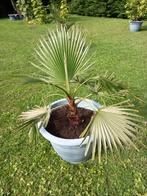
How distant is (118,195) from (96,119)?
896 millimetres

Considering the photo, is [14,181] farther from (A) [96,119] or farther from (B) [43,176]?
(A) [96,119]

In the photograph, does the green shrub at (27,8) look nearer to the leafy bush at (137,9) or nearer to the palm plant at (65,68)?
the leafy bush at (137,9)

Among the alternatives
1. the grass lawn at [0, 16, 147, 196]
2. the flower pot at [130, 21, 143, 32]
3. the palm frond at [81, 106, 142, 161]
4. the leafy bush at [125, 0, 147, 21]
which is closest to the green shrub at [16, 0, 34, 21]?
the leafy bush at [125, 0, 147, 21]

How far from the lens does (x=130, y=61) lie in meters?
5.16

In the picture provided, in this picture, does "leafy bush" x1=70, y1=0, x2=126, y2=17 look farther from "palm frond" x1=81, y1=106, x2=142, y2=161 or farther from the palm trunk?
"palm frond" x1=81, y1=106, x2=142, y2=161

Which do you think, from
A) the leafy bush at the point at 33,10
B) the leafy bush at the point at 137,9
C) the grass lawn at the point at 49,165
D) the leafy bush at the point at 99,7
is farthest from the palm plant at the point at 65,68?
the leafy bush at the point at 99,7

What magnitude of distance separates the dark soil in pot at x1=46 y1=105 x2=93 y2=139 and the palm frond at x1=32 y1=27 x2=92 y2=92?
42cm

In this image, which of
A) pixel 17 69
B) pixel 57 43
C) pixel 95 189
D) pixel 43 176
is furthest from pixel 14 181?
pixel 17 69

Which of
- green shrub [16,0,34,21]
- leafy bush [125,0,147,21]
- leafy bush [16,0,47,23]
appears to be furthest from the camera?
green shrub [16,0,34,21]

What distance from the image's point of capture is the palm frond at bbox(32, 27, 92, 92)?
2.11 m

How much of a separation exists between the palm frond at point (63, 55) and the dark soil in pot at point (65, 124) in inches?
16.4

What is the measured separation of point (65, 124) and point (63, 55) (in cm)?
70

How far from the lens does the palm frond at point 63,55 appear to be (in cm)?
211

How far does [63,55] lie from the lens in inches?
83.4
